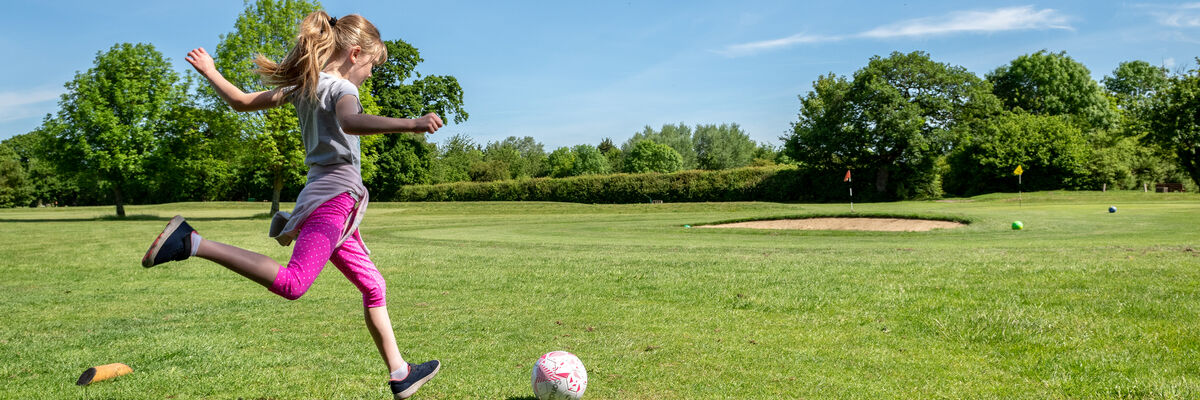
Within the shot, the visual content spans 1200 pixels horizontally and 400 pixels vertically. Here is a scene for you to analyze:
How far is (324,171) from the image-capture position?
3531mm

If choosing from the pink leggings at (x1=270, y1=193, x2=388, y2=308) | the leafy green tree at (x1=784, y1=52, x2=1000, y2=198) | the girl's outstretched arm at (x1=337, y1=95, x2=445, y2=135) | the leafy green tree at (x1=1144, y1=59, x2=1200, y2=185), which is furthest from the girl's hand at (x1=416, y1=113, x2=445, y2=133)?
the leafy green tree at (x1=1144, y1=59, x2=1200, y2=185)

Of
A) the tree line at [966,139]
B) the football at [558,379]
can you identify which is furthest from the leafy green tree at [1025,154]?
the football at [558,379]

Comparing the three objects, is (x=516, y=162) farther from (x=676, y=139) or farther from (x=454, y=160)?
(x=676, y=139)

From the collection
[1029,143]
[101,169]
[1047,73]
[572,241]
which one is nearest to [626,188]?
[1029,143]

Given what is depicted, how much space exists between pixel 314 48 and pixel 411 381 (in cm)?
178

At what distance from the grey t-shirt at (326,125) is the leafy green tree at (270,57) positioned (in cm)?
3217

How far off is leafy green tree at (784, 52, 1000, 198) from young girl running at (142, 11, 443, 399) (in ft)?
159

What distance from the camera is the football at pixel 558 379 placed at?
13.0ft

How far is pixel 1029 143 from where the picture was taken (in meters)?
A: 52.2

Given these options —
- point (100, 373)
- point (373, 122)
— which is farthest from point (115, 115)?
point (373, 122)

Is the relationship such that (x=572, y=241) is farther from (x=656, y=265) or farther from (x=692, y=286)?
(x=692, y=286)

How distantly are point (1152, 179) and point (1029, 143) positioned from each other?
10328mm

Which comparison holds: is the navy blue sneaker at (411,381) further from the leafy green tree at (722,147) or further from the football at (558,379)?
the leafy green tree at (722,147)

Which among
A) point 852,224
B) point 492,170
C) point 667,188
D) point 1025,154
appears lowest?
point 852,224
